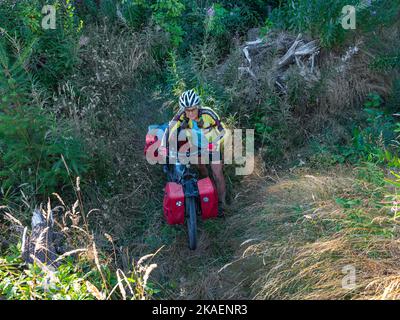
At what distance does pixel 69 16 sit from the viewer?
6.77 m

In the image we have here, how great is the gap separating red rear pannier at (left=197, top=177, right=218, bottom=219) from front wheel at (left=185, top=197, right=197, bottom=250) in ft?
0.35

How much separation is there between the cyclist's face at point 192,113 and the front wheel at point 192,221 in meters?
0.93

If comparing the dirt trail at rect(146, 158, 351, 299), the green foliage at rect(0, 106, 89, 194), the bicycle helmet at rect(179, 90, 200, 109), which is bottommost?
the dirt trail at rect(146, 158, 351, 299)

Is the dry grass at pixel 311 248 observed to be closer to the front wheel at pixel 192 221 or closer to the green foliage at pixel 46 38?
the front wheel at pixel 192 221

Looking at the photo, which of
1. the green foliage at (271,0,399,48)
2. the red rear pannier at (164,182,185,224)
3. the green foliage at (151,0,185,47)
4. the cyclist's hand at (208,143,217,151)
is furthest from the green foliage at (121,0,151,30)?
the red rear pannier at (164,182,185,224)

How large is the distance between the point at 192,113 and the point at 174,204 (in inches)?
42.1

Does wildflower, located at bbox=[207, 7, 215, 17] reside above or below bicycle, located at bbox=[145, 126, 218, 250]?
above

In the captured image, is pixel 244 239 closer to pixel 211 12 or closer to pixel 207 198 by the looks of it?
pixel 207 198

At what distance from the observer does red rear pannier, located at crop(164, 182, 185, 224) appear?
16.0 ft

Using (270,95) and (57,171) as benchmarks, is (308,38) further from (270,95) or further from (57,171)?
(57,171)

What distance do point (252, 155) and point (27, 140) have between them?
282 cm

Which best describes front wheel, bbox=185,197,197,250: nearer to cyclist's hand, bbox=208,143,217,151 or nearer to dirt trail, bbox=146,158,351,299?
dirt trail, bbox=146,158,351,299

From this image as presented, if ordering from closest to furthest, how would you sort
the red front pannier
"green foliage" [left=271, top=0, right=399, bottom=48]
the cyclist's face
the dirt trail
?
the dirt trail, the cyclist's face, the red front pannier, "green foliage" [left=271, top=0, right=399, bottom=48]

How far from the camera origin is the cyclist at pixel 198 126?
5.10 m
